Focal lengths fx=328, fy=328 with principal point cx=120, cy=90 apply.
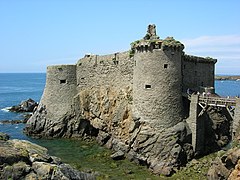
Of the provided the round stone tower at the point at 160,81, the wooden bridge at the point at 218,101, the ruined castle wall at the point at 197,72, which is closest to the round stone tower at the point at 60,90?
the round stone tower at the point at 160,81

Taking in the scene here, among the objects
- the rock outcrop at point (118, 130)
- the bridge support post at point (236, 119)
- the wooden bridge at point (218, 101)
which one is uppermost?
the wooden bridge at point (218, 101)

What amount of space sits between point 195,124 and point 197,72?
27.5 feet

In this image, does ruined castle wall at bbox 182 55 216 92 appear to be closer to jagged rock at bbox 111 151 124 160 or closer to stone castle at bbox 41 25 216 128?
stone castle at bbox 41 25 216 128

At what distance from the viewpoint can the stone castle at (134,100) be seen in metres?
29.5

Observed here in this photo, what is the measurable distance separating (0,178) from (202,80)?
26281mm

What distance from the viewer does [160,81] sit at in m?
30.0

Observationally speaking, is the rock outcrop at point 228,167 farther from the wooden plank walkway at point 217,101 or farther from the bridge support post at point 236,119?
the wooden plank walkway at point 217,101

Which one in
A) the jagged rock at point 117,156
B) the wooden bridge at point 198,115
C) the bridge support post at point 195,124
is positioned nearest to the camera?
the wooden bridge at point 198,115

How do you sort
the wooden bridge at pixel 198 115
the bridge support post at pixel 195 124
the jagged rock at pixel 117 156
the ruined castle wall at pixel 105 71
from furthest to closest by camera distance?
the ruined castle wall at pixel 105 71 → the jagged rock at pixel 117 156 → the bridge support post at pixel 195 124 → the wooden bridge at pixel 198 115

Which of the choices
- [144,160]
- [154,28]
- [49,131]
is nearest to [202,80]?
[154,28]

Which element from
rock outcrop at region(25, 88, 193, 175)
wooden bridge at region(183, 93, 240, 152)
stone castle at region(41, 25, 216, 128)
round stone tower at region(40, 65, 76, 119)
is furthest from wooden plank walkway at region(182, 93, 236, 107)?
round stone tower at region(40, 65, 76, 119)

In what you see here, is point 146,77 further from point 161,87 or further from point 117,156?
point 117,156

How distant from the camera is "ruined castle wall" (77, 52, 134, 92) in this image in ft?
114

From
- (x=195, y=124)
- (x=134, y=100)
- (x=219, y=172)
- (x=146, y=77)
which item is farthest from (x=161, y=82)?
(x=219, y=172)
